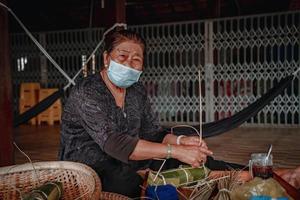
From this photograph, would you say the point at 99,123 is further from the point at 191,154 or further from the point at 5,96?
the point at 5,96

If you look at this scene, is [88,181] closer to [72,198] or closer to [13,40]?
[72,198]

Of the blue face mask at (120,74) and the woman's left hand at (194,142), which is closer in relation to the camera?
the woman's left hand at (194,142)

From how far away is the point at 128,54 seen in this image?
1655mm

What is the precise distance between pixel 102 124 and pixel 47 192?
469 mm

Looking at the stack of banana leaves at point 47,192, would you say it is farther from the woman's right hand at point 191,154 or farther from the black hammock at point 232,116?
the black hammock at point 232,116

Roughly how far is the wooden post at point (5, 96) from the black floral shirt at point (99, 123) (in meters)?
0.86

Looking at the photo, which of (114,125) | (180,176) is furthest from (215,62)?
(180,176)

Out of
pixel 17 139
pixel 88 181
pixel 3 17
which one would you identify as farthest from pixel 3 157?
pixel 17 139

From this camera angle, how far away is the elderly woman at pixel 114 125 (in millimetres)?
1450

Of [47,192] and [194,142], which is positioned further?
[194,142]

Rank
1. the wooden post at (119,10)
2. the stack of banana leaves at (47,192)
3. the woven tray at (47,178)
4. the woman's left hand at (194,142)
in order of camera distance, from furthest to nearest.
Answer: the wooden post at (119,10) < the woman's left hand at (194,142) < the woven tray at (47,178) < the stack of banana leaves at (47,192)

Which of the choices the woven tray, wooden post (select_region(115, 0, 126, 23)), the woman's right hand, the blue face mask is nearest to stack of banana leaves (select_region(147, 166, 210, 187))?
the woman's right hand

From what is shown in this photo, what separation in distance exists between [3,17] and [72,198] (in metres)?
1.71

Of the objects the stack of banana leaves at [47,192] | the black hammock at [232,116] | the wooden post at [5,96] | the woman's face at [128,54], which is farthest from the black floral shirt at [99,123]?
the black hammock at [232,116]
